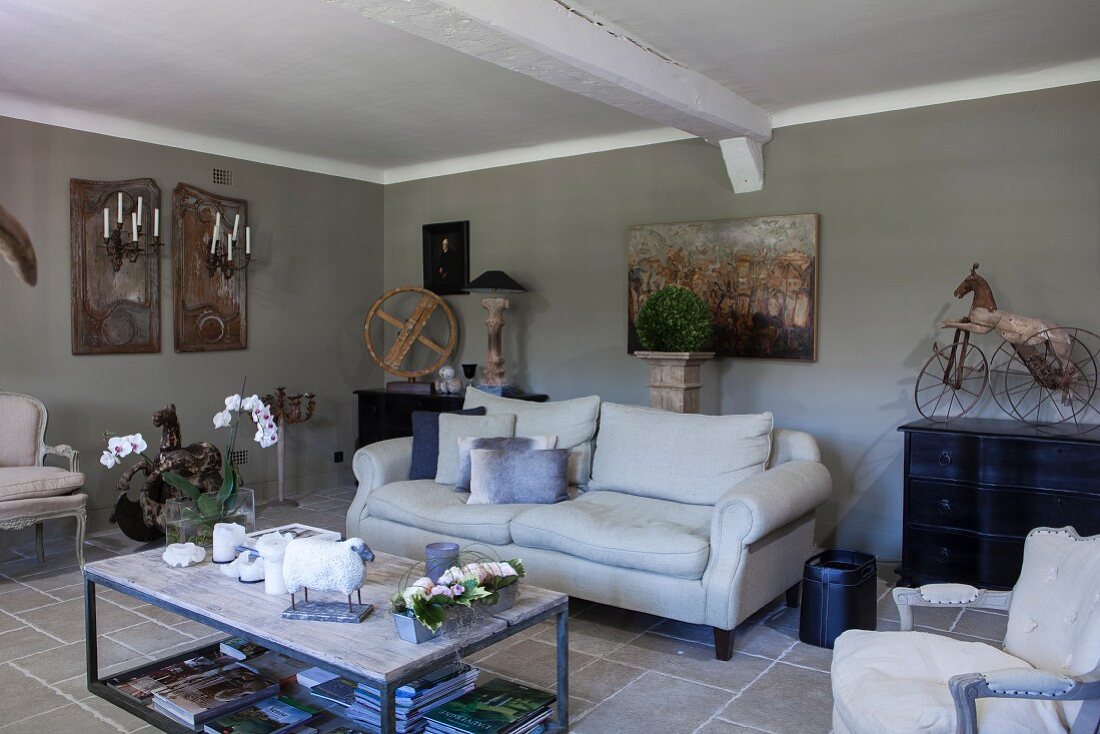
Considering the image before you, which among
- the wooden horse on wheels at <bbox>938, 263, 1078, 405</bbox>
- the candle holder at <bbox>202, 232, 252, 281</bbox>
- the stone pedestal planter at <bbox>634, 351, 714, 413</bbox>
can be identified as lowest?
the stone pedestal planter at <bbox>634, 351, 714, 413</bbox>

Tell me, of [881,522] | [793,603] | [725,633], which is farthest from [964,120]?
[725,633]

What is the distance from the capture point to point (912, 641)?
2.33 meters

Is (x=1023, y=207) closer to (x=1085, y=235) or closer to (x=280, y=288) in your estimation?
(x=1085, y=235)

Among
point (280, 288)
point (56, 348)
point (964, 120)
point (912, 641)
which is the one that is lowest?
point (912, 641)

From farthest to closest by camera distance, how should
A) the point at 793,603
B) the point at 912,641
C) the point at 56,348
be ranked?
the point at 56,348 → the point at 793,603 → the point at 912,641

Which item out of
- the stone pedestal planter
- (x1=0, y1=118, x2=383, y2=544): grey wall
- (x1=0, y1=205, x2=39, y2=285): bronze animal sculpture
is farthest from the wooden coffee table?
(x1=0, y1=118, x2=383, y2=544): grey wall

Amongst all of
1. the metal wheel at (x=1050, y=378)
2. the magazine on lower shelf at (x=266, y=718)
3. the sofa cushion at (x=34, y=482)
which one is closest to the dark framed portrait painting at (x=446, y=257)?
the sofa cushion at (x=34, y=482)

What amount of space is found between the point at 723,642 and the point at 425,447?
195 cm

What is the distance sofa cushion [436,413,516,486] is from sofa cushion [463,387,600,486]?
0.27 ft

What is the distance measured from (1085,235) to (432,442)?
3.48m

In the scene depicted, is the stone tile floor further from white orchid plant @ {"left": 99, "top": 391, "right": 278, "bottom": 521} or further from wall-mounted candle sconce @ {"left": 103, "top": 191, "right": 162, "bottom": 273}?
wall-mounted candle sconce @ {"left": 103, "top": 191, "right": 162, "bottom": 273}

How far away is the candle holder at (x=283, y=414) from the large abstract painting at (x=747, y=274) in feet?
8.78

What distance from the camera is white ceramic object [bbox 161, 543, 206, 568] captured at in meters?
3.00

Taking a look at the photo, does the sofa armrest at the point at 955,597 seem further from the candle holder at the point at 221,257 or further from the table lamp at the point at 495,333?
the candle holder at the point at 221,257
